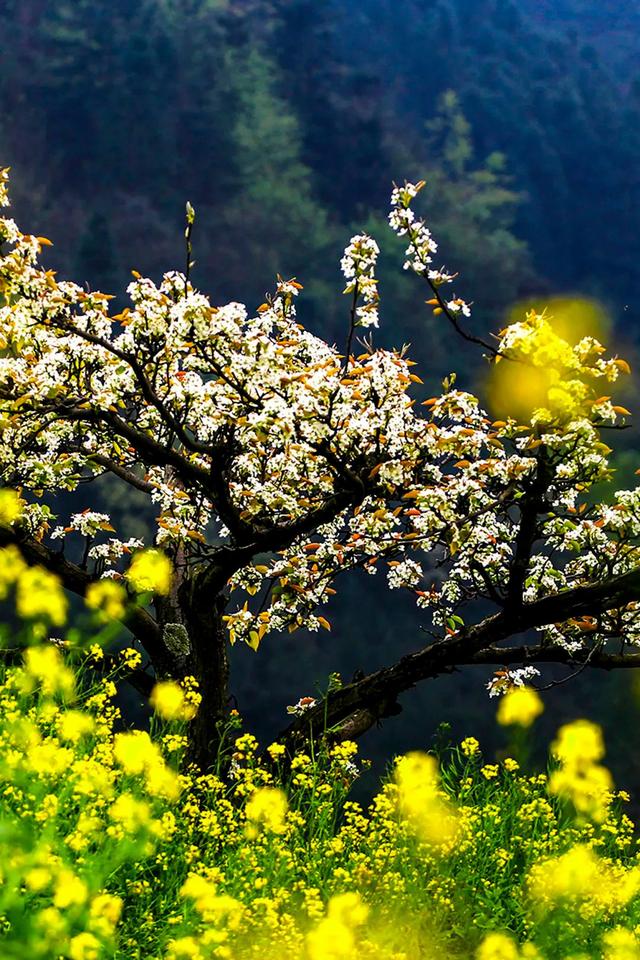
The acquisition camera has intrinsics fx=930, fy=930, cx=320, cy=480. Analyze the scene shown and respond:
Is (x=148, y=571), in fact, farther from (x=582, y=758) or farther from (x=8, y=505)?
(x=582, y=758)

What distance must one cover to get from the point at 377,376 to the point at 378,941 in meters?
3.31

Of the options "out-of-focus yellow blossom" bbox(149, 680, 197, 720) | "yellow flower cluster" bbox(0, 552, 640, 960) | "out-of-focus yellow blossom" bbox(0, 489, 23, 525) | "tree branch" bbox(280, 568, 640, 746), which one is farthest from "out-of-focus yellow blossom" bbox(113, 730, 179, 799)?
"out-of-focus yellow blossom" bbox(0, 489, 23, 525)

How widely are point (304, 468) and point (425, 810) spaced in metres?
2.96

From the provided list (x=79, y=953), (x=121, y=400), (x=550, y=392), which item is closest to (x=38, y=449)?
(x=121, y=400)

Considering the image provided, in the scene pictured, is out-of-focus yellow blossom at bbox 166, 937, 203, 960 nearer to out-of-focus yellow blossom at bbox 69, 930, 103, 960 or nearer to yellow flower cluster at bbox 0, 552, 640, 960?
yellow flower cluster at bbox 0, 552, 640, 960

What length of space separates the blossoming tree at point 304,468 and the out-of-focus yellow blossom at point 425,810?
143 centimetres

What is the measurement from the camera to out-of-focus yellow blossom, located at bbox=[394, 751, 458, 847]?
5336 mm

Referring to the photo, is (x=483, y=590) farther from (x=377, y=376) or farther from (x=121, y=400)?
(x=121, y=400)

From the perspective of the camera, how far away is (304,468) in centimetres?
727

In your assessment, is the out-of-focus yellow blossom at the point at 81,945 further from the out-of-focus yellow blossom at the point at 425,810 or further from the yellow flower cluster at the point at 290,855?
the out-of-focus yellow blossom at the point at 425,810

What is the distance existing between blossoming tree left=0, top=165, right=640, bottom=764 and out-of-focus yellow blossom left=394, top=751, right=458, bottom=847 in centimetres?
143

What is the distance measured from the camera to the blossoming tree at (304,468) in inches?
234

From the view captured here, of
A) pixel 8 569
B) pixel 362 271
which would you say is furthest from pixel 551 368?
pixel 8 569

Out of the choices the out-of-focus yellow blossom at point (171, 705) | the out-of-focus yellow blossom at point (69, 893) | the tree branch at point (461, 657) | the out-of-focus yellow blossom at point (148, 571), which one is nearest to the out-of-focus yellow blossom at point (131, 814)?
the out-of-focus yellow blossom at point (69, 893)
